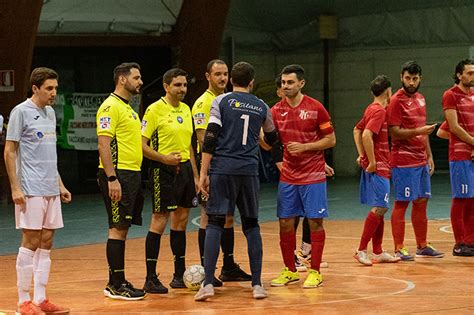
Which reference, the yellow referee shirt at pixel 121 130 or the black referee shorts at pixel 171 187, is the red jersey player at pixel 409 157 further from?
the yellow referee shirt at pixel 121 130

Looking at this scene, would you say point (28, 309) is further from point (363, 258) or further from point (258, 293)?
point (363, 258)

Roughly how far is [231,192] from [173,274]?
189 cm

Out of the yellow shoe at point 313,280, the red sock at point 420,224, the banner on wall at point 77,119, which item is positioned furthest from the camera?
the banner on wall at point 77,119

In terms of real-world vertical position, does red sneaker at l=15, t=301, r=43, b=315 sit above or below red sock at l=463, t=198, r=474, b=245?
below

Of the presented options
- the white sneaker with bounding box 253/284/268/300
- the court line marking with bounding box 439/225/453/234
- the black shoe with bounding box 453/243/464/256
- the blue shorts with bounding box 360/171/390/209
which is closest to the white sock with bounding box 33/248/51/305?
the white sneaker with bounding box 253/284/268/300

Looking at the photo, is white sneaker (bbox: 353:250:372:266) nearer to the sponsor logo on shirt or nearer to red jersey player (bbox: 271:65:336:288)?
red jersey player (bbox: 271:65:336:288)

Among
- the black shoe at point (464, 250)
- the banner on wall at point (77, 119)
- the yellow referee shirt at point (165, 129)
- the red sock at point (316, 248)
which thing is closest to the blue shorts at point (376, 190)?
the black shoe at point (464, 250)

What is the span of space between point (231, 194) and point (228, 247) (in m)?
1.37

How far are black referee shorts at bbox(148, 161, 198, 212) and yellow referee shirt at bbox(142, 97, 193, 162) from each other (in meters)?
0.14

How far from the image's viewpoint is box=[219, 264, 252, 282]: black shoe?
11.2 metres

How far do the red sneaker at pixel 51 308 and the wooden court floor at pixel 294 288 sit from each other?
12cm

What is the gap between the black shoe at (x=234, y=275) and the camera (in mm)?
11234

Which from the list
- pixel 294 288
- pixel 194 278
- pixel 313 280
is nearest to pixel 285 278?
pixel 294 288

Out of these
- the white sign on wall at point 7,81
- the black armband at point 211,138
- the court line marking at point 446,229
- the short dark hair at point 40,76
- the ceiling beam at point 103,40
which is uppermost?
the ceiling beam at point 103,40
